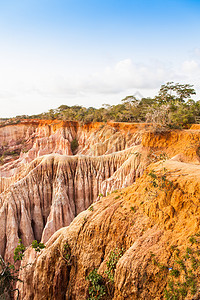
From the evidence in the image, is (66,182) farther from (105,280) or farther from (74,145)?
(74,145)

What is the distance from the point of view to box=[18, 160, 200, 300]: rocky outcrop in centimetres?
471

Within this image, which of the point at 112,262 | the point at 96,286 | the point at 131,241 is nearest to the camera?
the point at 96,286

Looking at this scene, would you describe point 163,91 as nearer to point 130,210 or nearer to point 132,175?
point 132,175

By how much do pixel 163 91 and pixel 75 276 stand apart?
3462 cm

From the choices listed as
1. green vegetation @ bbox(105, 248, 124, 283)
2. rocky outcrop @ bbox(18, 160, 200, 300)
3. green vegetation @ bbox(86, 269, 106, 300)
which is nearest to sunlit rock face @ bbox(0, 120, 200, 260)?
rocky outcrop @ bbox(18, 160, 200, 300)

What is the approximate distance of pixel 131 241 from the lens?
Answer: 5.71 meters

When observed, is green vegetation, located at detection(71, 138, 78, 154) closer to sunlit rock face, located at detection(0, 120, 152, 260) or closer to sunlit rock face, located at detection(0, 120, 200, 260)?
sunlit rock face, located at detection(0, 120, 152, 260)

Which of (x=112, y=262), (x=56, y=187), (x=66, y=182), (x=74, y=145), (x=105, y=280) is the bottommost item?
(x=56, y=187)

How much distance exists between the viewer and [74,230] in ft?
23.2

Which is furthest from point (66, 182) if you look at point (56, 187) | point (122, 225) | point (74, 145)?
point (74, 145)

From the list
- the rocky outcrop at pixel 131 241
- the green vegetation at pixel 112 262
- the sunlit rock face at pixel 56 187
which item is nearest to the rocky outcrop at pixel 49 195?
the sunlit rock face at pixel 56 187

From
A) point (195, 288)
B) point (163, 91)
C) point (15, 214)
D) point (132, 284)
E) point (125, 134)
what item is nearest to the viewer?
point (195, 288)

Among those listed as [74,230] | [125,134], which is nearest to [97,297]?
[74,230]

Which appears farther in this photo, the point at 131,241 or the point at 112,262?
the point at 131,241
